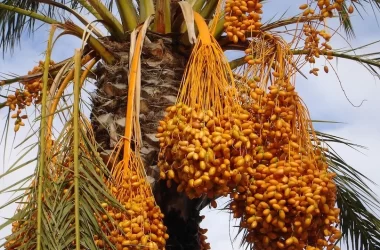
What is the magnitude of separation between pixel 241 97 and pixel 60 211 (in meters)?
0.99

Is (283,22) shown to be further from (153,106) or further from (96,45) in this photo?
(96,45)

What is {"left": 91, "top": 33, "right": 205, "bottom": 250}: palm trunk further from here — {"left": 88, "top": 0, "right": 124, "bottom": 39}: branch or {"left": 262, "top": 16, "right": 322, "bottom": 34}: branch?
{"left": 262, "top": 16, "right": 322, "bottom": 34}: branch

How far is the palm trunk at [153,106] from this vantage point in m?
3.95

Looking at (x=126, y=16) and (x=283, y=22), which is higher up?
(x=126, y=16)

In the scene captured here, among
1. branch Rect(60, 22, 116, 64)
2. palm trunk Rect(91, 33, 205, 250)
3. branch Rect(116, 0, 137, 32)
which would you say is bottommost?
palm trunk Rect(91, 33, 205, 250)

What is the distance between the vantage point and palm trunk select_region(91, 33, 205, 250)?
3.95 meters

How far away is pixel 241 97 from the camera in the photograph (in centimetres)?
357

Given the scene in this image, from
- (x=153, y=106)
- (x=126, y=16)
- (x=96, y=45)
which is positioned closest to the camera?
(x=153, y=106)

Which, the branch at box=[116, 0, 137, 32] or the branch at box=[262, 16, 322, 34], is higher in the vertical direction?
the branch at box=[116, 0, 137, 32]

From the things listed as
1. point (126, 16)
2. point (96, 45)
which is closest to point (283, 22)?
point (126, 16)

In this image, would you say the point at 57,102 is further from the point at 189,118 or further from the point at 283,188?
the point at 283,188

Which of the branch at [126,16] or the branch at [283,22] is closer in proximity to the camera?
the branch at [283,22]

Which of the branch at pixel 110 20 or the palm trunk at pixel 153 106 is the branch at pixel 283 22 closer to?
the palm trunk at pixel 153 106

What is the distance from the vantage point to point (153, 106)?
13.2 feet
